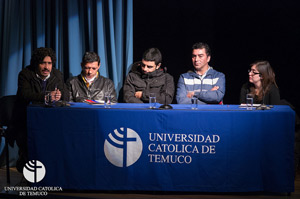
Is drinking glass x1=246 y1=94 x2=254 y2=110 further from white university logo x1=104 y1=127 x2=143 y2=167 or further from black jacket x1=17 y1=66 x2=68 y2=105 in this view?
black jacket x1=17 y1=66 x2=68 y2=105

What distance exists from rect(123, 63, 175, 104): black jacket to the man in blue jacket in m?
0.13

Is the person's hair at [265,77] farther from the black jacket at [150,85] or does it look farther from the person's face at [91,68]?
the person's face at [91,68]

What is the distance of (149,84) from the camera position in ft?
16.1

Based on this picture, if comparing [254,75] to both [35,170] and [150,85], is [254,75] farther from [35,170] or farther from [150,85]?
[35,170]

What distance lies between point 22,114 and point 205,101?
1.99 metres

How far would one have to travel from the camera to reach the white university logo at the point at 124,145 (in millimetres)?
3762

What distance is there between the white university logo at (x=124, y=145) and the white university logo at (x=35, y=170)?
1.97ft

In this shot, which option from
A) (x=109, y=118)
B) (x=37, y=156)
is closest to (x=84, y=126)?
(x=109, y=118)

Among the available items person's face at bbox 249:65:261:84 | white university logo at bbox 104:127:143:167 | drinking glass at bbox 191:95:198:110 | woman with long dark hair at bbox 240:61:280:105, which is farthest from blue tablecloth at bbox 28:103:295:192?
person's face at bbox 249:65:261:84

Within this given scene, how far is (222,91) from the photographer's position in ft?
15.7

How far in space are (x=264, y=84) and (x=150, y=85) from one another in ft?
4.21

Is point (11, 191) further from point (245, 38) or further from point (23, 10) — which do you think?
point (245, 38)

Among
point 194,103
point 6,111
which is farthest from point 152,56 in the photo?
point 6,111

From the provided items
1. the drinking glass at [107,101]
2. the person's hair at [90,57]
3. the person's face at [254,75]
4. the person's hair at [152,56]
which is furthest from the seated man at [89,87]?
A: the person's face at [254,75]
